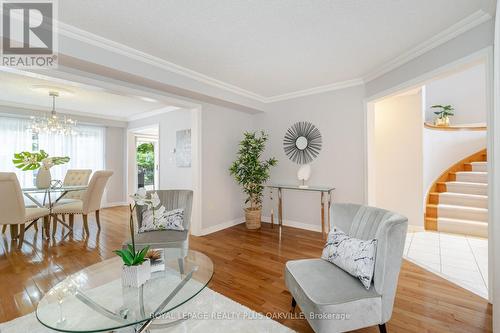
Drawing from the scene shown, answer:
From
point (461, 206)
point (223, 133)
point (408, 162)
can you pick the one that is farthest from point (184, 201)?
point (461, 206)

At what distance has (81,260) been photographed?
2.85m

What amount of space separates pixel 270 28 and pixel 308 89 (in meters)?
1.97

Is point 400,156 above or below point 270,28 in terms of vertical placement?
below

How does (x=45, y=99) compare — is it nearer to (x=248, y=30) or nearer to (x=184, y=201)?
(x=184, y=201)

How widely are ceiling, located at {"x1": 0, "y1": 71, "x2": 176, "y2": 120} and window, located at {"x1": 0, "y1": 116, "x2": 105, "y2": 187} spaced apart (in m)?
0.46

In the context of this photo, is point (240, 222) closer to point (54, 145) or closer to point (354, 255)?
point (354, 255)

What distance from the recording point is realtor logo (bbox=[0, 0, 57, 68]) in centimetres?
187

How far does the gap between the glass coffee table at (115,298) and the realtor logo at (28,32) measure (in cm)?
206

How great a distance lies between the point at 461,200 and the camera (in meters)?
4.08

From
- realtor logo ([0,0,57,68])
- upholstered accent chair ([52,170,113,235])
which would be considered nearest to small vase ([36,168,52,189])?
upholstered accent chair ([52,170,113,235])

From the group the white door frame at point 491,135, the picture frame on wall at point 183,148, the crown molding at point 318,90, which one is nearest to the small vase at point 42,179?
the picture frame on wall at point 183,148

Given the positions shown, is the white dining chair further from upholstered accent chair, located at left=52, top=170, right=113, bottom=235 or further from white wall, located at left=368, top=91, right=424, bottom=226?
white wall, located at left=368, top=91, right=424, bottom=226

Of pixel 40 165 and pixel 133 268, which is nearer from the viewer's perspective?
pixel 133 268

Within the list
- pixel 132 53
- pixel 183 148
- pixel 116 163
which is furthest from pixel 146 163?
pixel 132 53
